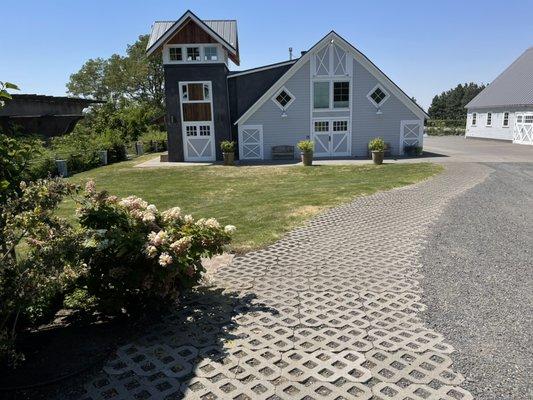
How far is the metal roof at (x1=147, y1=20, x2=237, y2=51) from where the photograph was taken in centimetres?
2467

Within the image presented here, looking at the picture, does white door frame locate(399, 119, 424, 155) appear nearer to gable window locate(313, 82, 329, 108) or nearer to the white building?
gable window locate(313, 82, 329, 108)

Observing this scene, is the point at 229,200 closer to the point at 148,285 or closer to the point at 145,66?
the point at 148,285

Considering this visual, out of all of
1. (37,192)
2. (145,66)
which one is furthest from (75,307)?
(145,66)

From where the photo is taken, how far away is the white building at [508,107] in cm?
3362

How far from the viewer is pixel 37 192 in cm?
381

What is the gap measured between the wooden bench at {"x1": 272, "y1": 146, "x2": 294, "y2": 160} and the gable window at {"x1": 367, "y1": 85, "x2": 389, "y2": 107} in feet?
18.7

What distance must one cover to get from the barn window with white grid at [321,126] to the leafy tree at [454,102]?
52.8m

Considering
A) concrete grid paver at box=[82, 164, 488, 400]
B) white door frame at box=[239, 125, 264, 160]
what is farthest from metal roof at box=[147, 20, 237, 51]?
concrete grid paver at box=[82, 164, 488, 400]

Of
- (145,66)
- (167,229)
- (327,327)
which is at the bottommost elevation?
(327,327)

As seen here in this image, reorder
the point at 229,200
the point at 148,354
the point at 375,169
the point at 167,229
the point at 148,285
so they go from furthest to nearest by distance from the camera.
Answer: the point at 375,169 < the point at 229,200 < the point at 167,229 < the point at 148,285 < the point at 148,354

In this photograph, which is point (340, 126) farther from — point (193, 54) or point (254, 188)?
point (254, 188)

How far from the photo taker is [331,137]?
25.7 m

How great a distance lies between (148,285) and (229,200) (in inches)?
338

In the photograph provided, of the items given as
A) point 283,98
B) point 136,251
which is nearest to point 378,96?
point 283,98
